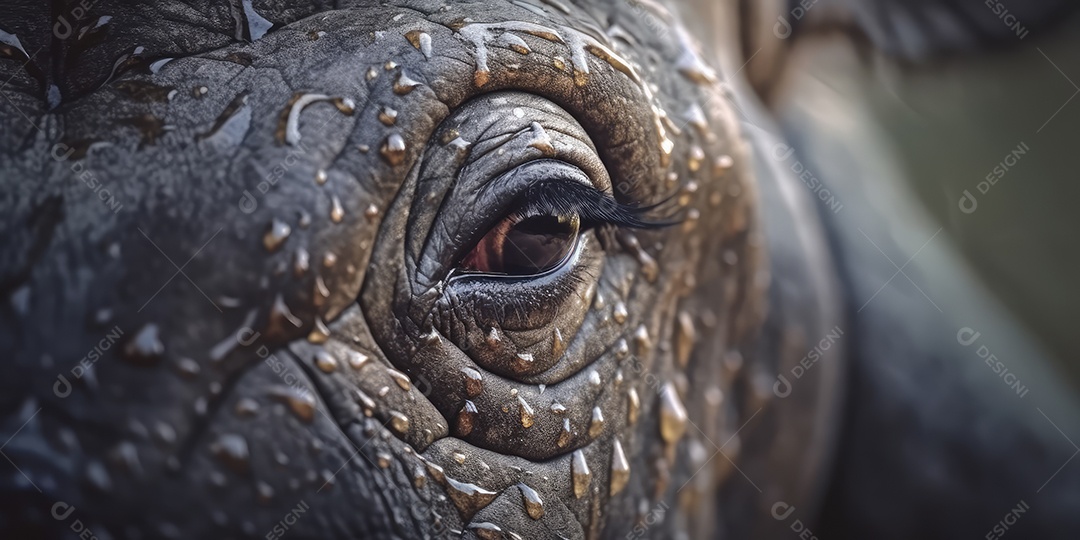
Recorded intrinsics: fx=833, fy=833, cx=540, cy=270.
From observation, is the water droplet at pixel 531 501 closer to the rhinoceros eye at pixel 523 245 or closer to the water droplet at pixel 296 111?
the rhinoceros eye at pixel 523 245

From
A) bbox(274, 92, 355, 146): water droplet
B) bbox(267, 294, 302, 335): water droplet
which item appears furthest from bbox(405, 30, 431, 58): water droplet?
bbox(267, 294, 302, 335): water droplet

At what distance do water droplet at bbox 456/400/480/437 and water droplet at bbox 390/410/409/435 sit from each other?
0.27 ft

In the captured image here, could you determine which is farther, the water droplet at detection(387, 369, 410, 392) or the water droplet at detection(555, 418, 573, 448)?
the water droplet at detection(555, 418, 573, 448)

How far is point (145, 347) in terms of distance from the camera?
0.84 meters

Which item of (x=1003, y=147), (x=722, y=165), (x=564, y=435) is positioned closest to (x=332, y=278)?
(x=564, y=435)

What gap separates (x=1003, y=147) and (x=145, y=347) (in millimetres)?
1631

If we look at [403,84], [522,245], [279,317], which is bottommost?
[279,317]

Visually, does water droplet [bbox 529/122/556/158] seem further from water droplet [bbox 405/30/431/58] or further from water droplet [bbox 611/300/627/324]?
water droplet [bbox 611/300/627/324]

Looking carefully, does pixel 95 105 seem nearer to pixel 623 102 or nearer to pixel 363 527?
pixel 363 527

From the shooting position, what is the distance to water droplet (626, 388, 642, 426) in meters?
1.22

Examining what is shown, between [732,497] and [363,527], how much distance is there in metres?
0.73

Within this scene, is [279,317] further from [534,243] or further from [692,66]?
[692,66]

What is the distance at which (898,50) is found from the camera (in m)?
1.78

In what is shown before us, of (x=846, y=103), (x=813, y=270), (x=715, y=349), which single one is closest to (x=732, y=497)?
(x=715, y=349)
